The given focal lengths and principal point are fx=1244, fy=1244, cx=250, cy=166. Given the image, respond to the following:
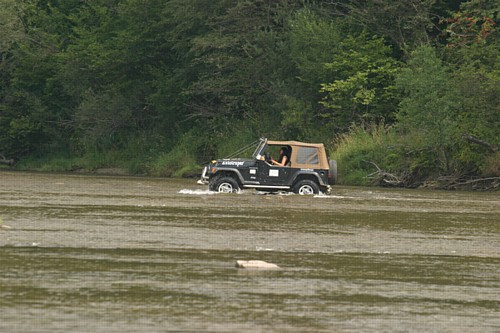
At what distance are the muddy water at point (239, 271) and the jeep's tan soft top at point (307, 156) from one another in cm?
987

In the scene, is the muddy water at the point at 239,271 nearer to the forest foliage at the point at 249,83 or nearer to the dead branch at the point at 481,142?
the dead branch at the point at 481,142

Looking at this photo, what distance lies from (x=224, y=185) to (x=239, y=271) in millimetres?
22010

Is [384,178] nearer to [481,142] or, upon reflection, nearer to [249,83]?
[481,142]

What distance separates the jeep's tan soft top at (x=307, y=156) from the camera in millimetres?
36469

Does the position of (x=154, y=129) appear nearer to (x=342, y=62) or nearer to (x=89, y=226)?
(x=342, y=62)

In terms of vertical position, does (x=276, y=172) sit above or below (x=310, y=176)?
above

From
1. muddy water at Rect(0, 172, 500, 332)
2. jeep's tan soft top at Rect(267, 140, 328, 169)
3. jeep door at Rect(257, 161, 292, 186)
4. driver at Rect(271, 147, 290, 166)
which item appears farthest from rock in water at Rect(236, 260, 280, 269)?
driver at Rect(271, 147, 290, 166)

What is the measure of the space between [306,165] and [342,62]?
2160cm

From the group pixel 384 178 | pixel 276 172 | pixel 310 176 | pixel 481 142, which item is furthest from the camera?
pixel 384 178

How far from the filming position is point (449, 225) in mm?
23984

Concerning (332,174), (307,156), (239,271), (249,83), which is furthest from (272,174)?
(249,83)

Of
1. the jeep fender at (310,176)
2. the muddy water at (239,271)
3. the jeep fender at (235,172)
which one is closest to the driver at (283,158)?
the jeep fender at (310,176)

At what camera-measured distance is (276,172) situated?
3616 centimetres

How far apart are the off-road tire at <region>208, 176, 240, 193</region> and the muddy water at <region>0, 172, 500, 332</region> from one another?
30.3 feet
